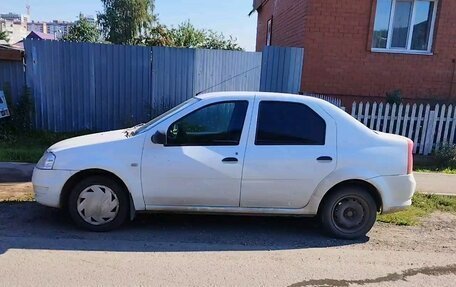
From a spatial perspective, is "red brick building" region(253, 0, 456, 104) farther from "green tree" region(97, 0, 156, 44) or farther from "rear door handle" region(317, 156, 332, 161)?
"green tree" region(97, 0, 156, 44)

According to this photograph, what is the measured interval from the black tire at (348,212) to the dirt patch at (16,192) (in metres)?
3.99

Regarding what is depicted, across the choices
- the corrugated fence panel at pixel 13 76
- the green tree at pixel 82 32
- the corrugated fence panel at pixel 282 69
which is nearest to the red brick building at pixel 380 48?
the corrugated fence panel at pixel 282 69

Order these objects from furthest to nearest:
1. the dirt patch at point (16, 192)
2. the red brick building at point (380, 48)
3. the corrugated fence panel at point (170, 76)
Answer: the red brick building at point (380, 48) → the corrugated fence panel at point (170, 76) → the dirt patch at point (16, 192)

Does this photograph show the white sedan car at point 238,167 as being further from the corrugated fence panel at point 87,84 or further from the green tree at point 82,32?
the green tree at point 82,32

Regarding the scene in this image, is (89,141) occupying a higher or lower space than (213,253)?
higher

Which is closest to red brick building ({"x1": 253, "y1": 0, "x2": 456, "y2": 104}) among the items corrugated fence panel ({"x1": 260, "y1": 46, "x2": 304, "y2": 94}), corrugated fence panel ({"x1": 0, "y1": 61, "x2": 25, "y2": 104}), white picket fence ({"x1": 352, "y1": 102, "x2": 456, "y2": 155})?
corrugated fence panel ({"x1": 260, "y1": 46, "x2": 304, "y2": 94})

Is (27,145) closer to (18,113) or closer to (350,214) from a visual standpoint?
(18,113)

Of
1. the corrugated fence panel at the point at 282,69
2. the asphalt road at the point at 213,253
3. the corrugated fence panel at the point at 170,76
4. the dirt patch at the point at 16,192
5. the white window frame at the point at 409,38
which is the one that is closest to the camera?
the asphalt road at the point at 213,253

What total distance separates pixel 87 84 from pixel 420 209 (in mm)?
7444

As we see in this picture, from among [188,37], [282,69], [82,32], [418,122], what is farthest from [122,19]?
[418,122]

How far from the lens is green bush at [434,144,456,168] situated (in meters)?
8.86

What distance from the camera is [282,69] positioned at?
33.6ft

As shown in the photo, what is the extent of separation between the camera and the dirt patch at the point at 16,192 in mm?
6062

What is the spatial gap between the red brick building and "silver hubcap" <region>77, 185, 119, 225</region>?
22.9 feet
